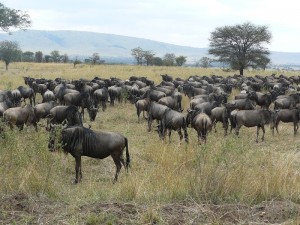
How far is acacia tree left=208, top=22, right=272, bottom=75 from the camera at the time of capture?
51531mm

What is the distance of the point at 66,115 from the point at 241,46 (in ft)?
137

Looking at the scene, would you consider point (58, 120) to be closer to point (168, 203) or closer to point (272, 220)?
point (168, 203)

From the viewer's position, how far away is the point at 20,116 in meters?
15.2

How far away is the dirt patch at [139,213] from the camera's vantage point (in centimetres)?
545

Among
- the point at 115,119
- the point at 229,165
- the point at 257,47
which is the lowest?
the point at 115,119

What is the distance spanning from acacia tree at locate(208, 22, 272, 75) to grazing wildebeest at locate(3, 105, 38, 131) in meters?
39.4

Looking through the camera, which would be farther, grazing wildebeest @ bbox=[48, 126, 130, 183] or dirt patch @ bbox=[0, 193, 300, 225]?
grazing wildebeest @ bbox=[48, 126, 130, 183]

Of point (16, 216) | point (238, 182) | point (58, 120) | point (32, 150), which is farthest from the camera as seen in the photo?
point (58, 120)

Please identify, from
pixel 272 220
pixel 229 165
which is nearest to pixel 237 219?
pixel 272 220

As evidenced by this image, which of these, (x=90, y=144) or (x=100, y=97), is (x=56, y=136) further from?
(x=100, y=97)

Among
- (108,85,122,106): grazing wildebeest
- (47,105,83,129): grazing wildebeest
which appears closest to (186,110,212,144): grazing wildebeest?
(47,105,83,129): grazing wildebeest

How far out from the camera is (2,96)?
1962 cm

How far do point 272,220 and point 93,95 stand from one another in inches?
754

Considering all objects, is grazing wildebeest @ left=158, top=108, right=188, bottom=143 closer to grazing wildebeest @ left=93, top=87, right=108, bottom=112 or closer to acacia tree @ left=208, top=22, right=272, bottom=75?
grazing wildebeest @ left=93, top=87, right=108, bottom=112
